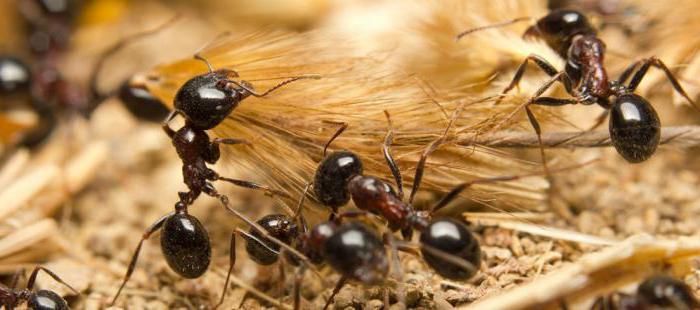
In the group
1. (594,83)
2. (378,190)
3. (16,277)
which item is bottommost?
(16,277)

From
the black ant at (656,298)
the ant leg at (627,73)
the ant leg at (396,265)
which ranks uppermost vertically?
the ant leg at (627,73)

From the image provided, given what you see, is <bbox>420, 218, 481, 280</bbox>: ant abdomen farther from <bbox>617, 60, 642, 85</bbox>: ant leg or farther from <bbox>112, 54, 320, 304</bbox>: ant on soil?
<bbox>617, 60, 642, 85</bbox>: ant leg

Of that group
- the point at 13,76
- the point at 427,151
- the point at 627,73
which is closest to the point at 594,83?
the point at 627,73

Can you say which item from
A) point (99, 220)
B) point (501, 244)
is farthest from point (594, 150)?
point (99, 220)

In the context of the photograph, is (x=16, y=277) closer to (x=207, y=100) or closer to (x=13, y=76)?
(x=207, y=100)

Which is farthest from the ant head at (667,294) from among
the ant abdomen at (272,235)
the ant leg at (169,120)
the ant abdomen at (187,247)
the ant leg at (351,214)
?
the ant leg at (169,120)

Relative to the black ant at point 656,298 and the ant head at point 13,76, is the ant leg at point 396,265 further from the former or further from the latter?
the ant head at point 13,76
